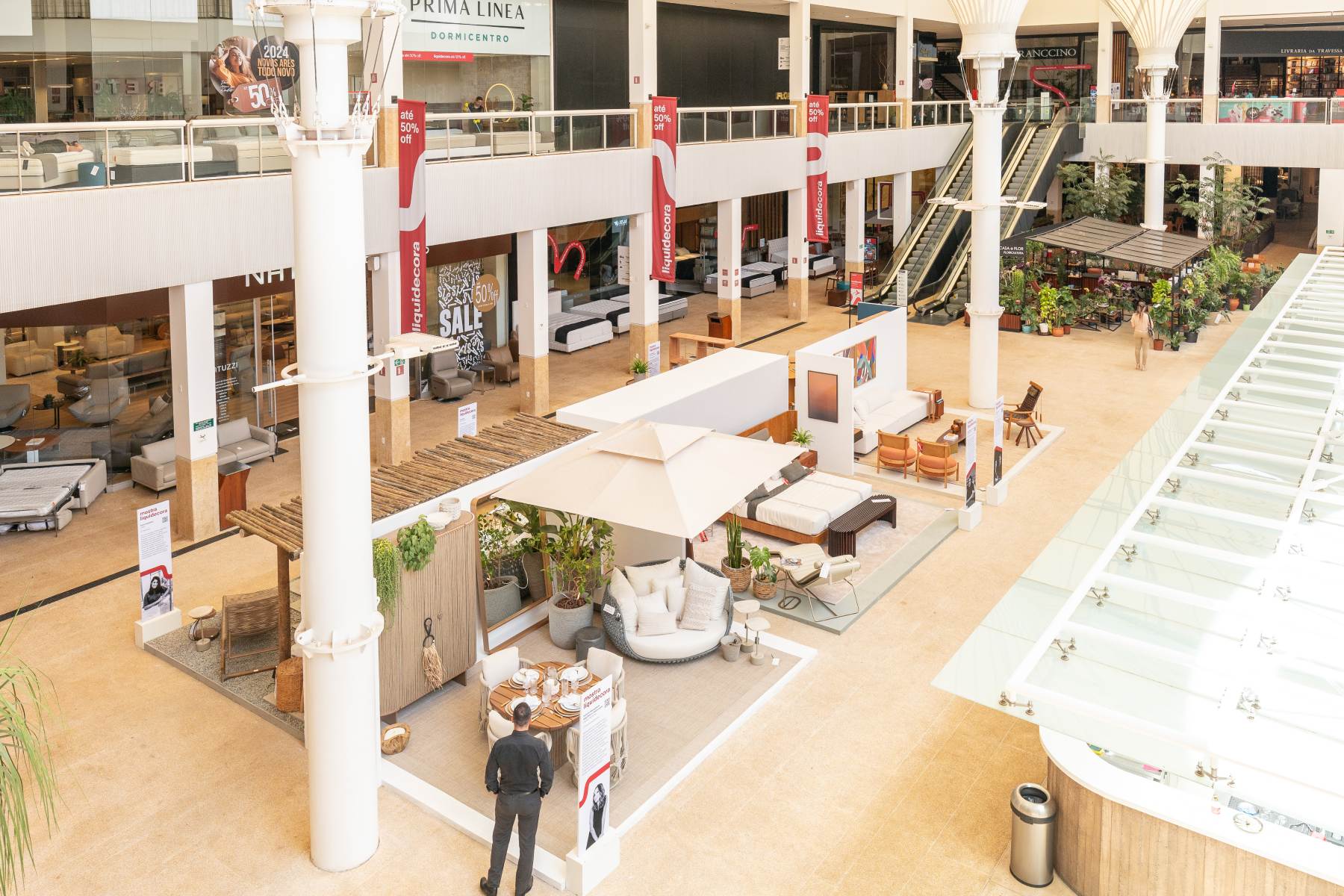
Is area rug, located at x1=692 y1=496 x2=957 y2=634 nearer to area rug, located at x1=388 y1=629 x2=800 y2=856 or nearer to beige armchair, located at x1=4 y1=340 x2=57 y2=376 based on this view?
area rug, located at x1=388 y1=629 x2=800 y2=856

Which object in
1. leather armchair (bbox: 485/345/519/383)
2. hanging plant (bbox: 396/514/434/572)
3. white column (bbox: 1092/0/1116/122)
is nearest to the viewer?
hanging plant (bbox: 396/514/434/572)

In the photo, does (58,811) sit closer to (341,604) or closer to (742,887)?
(341,604)

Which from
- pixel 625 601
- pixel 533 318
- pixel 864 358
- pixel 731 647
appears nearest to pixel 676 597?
pixel 625 601

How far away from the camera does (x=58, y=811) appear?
855 centimetres

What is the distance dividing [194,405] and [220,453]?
Answer: 2.58 m

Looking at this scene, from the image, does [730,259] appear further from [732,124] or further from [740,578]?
[740,578]

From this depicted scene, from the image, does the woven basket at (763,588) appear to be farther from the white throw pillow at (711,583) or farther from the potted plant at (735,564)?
the white throw pillow at (711,583)

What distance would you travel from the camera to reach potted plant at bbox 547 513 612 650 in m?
11.1

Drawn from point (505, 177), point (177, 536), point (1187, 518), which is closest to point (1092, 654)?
point (1187, 518)

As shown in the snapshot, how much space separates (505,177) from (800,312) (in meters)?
10.4

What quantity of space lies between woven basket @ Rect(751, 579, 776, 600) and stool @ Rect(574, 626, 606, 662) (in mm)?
1973

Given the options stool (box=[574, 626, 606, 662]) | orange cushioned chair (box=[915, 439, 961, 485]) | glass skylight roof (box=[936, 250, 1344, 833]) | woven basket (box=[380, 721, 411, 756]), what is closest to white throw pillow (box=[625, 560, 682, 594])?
stool (box=[574, 626, 606, 662])

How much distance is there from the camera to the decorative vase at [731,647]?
10.8m

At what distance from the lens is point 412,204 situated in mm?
15648
